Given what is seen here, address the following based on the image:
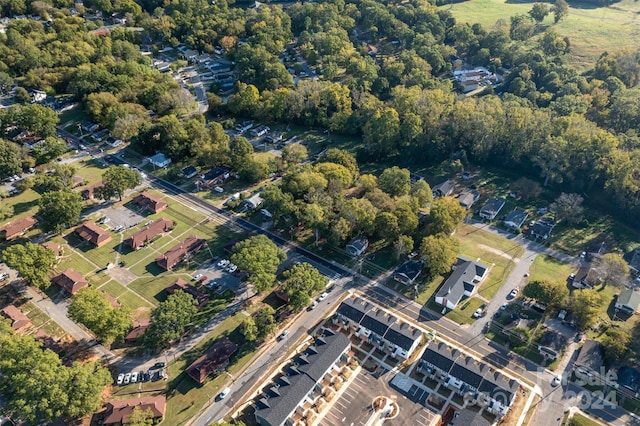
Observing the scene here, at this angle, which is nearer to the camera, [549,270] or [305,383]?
[305,383]

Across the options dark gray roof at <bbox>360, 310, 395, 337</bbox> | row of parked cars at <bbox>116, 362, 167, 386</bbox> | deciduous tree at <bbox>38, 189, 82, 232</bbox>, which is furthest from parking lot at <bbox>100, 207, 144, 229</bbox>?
dark gray roof at <bbox>360, 310, 395, 337</bbox>

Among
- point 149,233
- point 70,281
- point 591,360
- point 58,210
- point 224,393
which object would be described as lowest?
point 591,360

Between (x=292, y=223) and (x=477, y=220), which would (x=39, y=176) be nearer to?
(x=292, y=223)

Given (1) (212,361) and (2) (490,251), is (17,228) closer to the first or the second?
(1) (212,361)

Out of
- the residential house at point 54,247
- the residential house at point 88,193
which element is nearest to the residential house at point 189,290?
the residential house at point 54,247

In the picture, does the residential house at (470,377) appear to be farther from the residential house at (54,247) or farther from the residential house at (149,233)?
the residential house at (54,247)

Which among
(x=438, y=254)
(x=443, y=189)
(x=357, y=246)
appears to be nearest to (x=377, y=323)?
(x=438, y=254)
